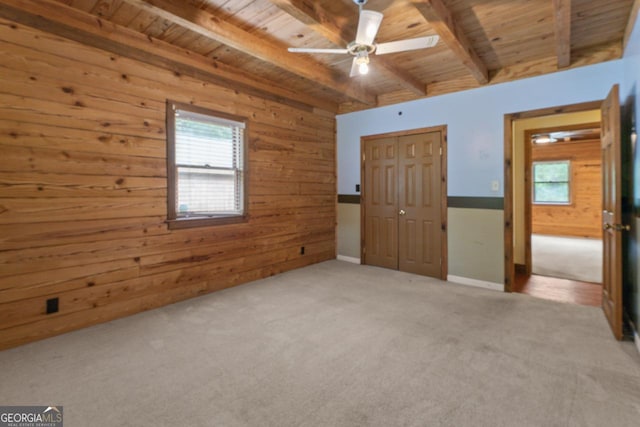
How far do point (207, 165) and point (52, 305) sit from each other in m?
1.90

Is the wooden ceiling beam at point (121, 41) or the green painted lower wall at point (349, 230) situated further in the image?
the green painted lower wall at point (349, 230)

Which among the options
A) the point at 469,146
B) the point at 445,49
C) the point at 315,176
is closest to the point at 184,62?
the point at 315,176

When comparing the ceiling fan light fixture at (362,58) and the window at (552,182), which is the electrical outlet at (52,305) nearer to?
the ceiling fan light fixture at (362,58)

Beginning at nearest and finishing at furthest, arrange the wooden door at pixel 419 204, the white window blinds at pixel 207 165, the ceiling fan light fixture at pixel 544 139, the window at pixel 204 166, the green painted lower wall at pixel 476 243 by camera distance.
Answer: the window at pixel 204 166, the white window blinds at pixel 207 165, the green painted lower wall at pixel 476 243, the wooden door at pixel 419 204, the ceiling fan light fixture at pixel 544 139

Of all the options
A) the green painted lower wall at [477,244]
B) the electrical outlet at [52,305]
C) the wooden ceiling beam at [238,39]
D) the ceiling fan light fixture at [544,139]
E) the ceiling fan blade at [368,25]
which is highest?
the ceiling fan light fixture at [544,139]

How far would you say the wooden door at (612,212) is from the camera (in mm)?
2498

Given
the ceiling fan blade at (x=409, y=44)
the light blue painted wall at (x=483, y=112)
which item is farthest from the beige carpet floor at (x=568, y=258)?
the ceiling fan blade at (x=409, y=44)

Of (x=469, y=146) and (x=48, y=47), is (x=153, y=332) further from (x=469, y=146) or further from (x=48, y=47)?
(x=469, y=146)

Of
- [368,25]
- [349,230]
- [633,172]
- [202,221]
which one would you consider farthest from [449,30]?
[349,230]

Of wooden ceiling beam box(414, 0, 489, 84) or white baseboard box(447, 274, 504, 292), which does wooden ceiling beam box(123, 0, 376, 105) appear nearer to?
wooden ceiling beam box(414, 0, 489, 84)

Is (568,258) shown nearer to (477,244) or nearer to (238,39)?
(477,244)

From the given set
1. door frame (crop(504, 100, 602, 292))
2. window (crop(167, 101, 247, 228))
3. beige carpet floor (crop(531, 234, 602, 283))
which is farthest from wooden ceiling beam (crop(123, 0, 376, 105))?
beige carpet floor (crop(531, 234, 602, 283))

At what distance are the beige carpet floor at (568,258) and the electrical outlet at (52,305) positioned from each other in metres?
5.84

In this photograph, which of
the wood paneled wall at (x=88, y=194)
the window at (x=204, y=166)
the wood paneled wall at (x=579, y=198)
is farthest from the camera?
the wood paneled wall at (x=579, y=198)
